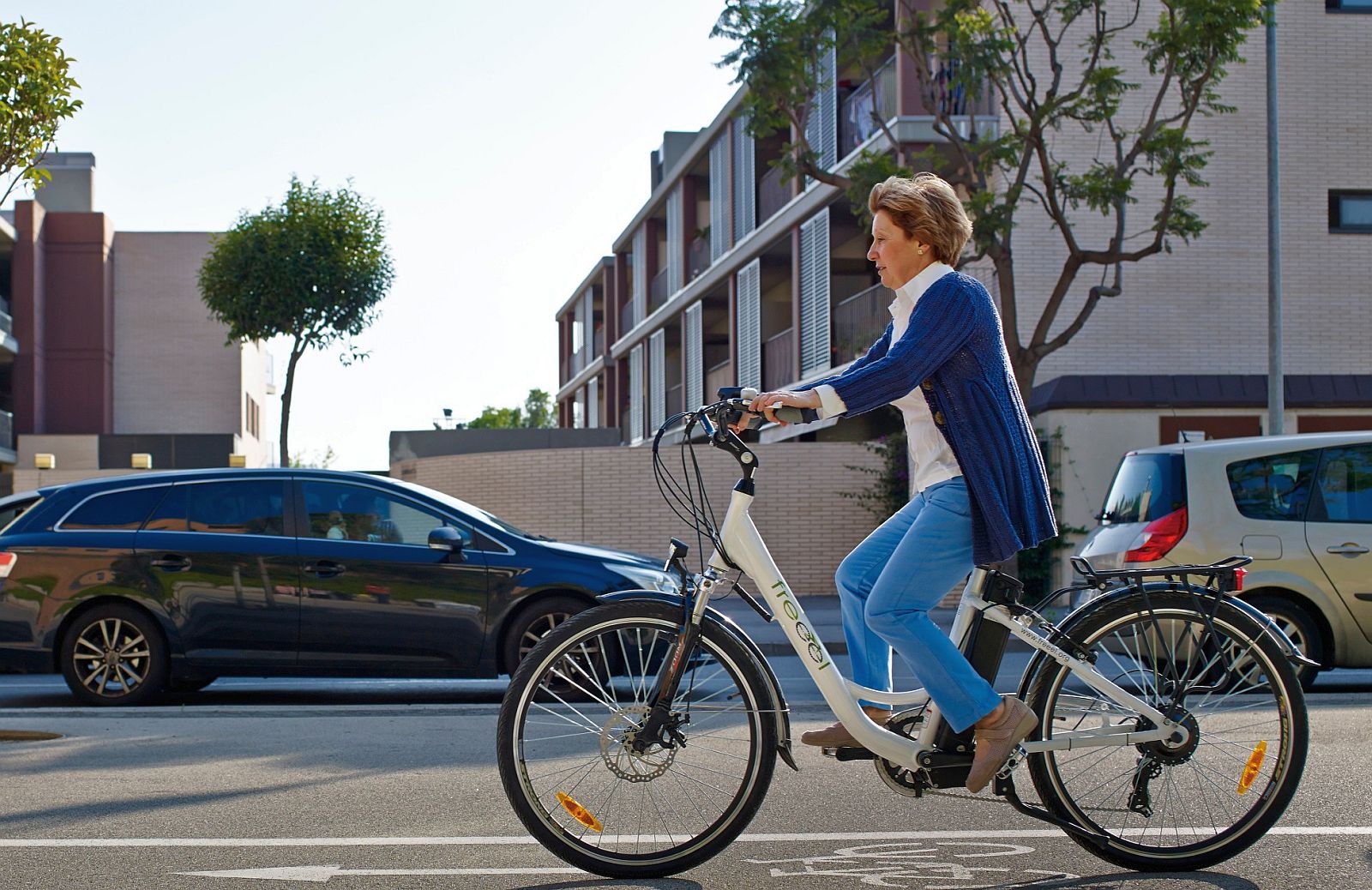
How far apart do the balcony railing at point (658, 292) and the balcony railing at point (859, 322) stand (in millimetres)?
16162

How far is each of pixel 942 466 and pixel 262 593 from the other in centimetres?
642

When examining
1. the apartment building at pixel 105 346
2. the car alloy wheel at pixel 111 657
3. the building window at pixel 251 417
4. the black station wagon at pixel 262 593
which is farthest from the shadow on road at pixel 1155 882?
the building window at pixel 251 417

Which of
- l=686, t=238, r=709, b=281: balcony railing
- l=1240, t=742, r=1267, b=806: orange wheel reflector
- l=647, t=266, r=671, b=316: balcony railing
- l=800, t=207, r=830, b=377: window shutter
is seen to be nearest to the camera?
l=1240, t=742, r=1267, b=806: orange wheel reflector

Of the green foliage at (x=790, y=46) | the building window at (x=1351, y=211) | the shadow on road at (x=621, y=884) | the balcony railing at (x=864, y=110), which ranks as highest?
the balcony railing at (x=864, y=110)

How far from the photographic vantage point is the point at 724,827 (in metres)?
4.24

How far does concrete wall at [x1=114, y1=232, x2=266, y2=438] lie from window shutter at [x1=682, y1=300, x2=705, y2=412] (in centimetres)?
1719

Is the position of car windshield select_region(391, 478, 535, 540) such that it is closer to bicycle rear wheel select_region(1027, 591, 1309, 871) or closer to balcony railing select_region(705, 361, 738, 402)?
bicycle rear wheel select_region(1027, 591, 1309, 871)

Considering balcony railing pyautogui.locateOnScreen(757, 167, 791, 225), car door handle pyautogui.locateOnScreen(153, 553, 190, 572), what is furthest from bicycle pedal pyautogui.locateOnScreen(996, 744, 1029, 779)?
balcony railing pyautogui.locateOnScreen(757, 167, 791, 225)

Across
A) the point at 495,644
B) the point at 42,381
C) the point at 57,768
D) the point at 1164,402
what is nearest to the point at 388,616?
the point at 495,644

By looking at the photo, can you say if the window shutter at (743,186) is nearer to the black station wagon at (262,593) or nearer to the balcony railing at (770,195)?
the balcony railing at (770,195)

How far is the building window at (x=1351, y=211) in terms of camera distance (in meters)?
21.9

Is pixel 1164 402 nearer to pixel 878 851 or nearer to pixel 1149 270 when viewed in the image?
pixel 1149 270

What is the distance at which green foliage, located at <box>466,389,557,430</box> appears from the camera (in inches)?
4542

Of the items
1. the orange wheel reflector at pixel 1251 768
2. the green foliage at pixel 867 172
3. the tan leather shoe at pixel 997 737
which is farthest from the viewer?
the green foliage at pixel 867 172
